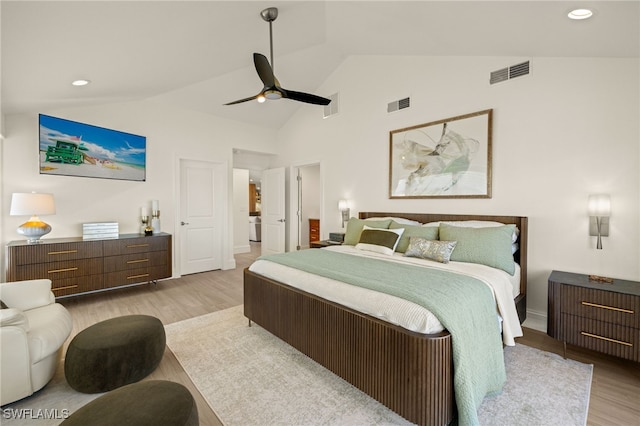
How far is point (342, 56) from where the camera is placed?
4793mm

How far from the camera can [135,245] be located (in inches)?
164

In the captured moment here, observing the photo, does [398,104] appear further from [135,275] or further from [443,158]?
[135,275]

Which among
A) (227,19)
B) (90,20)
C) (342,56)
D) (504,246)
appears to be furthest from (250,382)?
(342,56)

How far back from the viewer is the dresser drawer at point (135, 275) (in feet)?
13.0

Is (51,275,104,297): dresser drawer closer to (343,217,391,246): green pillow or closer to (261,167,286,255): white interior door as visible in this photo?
(261,167,286,255): white interior door

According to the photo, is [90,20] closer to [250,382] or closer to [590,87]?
[250,382]

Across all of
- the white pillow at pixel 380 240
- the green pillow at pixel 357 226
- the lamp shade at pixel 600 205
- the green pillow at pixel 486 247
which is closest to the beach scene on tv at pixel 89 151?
the green pillow at pixel 357 226

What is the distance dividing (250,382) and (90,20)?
9.40 ft

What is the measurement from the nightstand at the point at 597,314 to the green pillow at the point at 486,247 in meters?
0.39

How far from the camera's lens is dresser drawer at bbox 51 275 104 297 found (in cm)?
355

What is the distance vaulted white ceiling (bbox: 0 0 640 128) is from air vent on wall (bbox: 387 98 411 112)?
614mm

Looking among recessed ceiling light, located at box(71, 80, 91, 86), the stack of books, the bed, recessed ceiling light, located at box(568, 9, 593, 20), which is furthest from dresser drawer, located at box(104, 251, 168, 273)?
recessed ceiling light, located at box(568, 9, 593, 20)

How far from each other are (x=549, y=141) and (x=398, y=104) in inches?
76.7

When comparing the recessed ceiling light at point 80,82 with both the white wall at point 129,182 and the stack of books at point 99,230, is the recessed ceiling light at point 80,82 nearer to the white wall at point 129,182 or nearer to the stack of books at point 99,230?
the white wall at point 129,182
